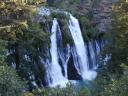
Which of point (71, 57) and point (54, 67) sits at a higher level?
point (71, 57)

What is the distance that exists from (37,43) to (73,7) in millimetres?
9617

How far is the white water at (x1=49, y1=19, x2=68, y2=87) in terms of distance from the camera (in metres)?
26.8

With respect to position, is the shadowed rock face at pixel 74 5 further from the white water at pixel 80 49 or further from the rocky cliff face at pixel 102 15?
the white water at pixel 80 49

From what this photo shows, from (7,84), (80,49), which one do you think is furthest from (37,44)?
(7,84)

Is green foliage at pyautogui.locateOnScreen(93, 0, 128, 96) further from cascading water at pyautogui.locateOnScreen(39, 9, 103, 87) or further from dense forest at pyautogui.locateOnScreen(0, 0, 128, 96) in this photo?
cascading water at pyautogui.locateOnScreen(39, 9, 103, 87)

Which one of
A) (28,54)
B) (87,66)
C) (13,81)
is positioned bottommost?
(87,66)

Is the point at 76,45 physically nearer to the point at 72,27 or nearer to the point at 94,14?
the point at 72,27

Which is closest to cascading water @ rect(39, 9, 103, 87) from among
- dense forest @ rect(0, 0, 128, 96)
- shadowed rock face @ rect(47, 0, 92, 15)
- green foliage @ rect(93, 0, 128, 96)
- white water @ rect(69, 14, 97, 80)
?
white water @ rect(69, 14, 97, 80)

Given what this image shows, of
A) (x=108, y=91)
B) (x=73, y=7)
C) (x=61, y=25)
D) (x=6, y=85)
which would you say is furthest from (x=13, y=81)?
(x=73, y=7)

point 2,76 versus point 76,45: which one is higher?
point 2,76

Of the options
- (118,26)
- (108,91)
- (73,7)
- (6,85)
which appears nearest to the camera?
(108,91)

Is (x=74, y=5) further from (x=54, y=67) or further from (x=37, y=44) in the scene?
(x=37, y=44)

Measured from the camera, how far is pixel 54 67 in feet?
89.5

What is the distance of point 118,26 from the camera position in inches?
918
